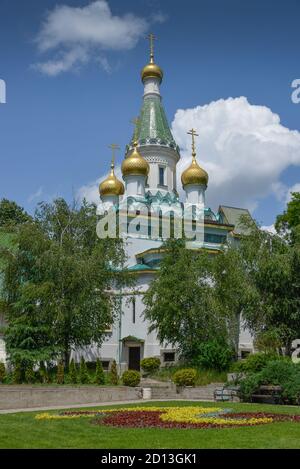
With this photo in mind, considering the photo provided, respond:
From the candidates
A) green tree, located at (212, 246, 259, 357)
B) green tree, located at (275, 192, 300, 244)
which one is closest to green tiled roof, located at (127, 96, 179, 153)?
green tree, located at (275, 192, 300, 244)

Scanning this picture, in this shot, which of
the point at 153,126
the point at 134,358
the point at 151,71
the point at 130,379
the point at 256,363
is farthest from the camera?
the point at 151,71

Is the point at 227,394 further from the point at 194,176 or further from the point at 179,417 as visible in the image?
the point at 194,176

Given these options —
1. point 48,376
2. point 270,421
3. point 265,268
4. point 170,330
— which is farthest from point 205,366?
point 270,421

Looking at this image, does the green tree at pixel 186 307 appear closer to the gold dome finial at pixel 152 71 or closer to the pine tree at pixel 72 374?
the pine tree at pixel 72 374

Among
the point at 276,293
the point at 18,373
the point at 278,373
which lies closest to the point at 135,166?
the point at 276,293

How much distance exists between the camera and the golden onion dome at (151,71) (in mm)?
47906

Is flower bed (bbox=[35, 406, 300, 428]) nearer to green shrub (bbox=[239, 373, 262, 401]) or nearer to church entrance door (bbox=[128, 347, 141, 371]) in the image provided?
green shrub (bbox=[239, 373, 262, 401])

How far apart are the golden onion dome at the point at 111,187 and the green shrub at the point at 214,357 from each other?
21.1 metres

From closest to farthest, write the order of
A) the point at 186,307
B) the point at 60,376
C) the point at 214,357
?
the point at 60,376 → the point at 214,357 → the point at 186,307

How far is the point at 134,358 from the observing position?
33344mm

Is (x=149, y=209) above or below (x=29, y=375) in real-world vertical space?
above

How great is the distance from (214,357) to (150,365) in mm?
5921

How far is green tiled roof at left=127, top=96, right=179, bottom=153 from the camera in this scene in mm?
44594
